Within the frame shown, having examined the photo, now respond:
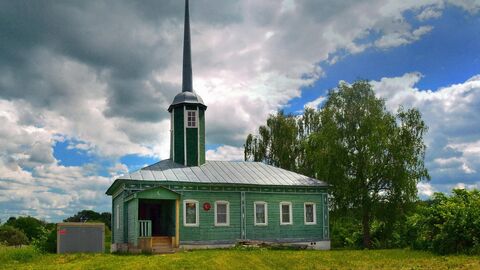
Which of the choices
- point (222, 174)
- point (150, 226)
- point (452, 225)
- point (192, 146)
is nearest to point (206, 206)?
point (222, 174)

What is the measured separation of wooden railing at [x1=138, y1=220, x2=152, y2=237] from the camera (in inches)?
956

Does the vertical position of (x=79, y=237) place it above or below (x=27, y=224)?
above

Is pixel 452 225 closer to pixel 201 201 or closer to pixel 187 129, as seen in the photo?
pixel 201 201

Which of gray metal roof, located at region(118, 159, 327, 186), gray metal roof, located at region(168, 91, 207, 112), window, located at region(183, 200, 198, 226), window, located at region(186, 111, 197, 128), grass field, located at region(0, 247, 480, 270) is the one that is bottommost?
grass field, located at region(0, 247, 480, 270)

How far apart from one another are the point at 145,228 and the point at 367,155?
44.0 feet

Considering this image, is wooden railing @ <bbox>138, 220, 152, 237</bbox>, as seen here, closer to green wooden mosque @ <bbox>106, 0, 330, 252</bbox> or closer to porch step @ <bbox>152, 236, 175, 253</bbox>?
green wooden mosque @ <bbox>106, 0, 330, 252</bbox>

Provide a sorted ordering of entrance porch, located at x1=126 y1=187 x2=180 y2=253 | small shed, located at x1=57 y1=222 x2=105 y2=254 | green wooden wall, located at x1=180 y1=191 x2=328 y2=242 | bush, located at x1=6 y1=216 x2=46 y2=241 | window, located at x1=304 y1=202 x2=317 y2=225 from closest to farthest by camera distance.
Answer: small shed, located at x1=57 y1=222 x2=105 y2=254
entrance porch, located at x1=126 y1=187 x2=180 y2=253
green wooden wall, located at x1=180 y1=191 x2=328 y2=242
window, located at x1=304 y1=202 x2=317 y2=225
bush, located at x1=6 y1=216 x2=46 y2=241

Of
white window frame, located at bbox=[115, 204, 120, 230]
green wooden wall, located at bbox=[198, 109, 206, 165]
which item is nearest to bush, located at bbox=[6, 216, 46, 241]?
white window frame, located at bbox=[115, 204, 120, 230]

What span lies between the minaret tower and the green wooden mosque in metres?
0.06

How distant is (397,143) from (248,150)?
675 inches

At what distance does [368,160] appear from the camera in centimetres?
3019

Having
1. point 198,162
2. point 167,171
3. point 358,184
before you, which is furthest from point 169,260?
point 358,184

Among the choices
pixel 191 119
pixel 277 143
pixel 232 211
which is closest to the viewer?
pixel 232 211

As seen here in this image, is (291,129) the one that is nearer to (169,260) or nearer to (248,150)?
(248,150)
